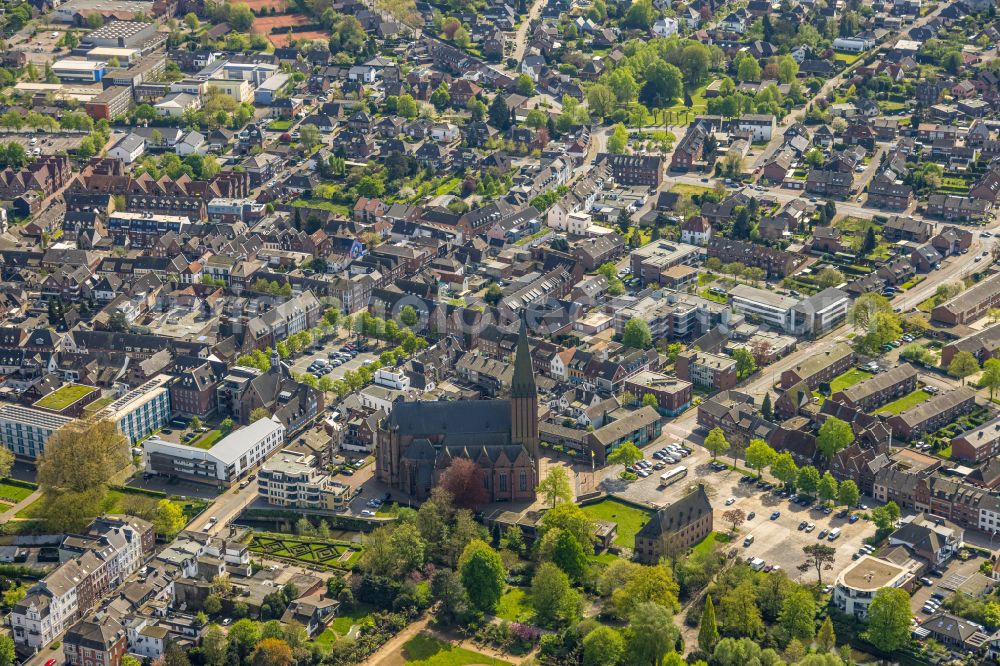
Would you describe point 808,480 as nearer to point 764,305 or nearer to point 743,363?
point 743,363

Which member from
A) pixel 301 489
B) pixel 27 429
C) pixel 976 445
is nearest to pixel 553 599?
pixel 301 489

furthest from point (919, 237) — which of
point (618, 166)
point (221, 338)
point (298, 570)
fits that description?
point (298, 570)

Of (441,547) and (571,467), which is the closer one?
(441,547)

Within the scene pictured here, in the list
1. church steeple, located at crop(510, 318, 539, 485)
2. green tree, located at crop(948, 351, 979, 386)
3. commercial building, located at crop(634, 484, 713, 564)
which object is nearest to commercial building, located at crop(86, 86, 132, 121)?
church steeple, located at crop(510, 318, 539, 485)

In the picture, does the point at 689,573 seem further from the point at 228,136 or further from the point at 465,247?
the point at 228,136

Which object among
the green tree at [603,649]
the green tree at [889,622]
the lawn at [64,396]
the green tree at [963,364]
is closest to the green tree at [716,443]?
the green tree at [963,364]

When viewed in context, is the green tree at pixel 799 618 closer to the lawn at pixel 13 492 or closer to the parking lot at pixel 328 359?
the parking lot at pixel 328 359
